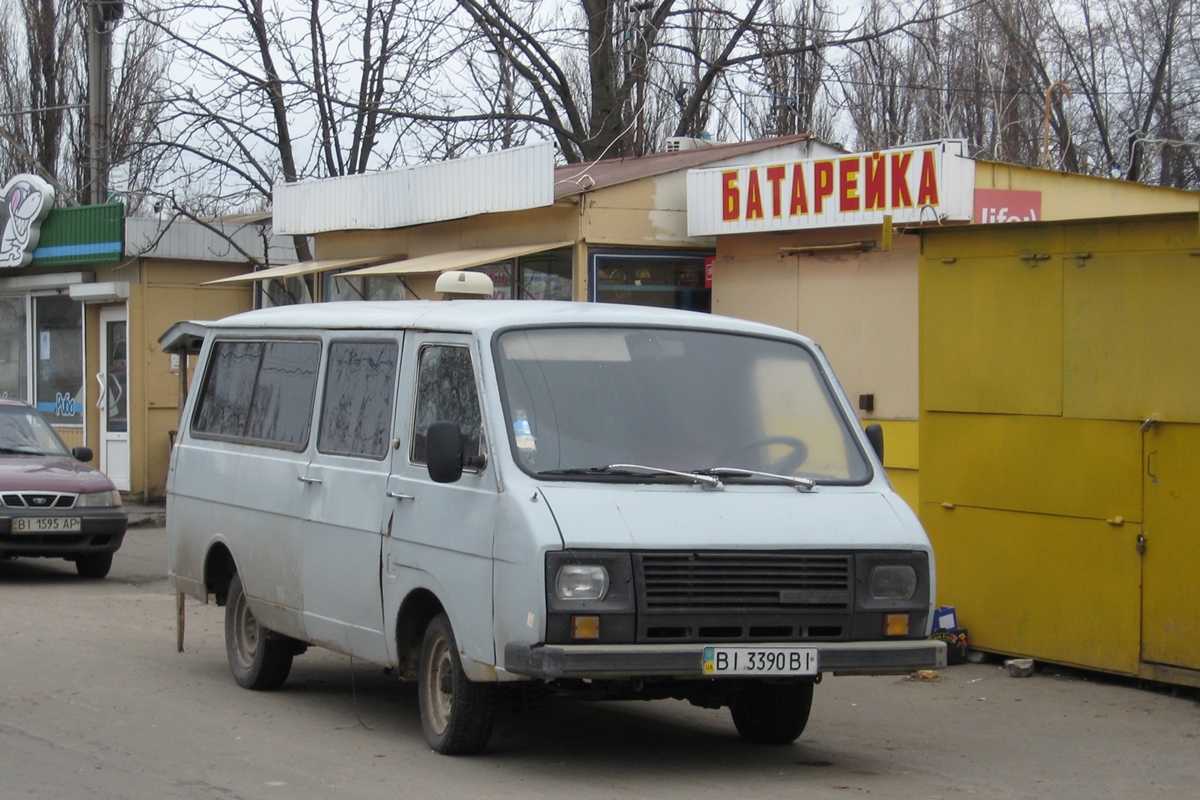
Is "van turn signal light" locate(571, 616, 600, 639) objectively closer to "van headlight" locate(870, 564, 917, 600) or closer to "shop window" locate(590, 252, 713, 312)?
"van headlight" locate(870, 564, 917, 600)

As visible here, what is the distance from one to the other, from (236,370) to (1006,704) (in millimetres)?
4790

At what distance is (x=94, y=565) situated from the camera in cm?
1462

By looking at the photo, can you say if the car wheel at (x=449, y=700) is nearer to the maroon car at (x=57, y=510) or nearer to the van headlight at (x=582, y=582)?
the van headlight at (x=582, y=582)

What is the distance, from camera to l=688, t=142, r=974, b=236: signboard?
11953 mm

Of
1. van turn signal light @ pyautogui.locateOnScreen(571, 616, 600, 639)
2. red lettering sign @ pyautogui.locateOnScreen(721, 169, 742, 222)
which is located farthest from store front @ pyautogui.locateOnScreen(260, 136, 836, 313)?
van turn signal light @ pyautogui.locateOnScreen(571, 616, 600, 639)

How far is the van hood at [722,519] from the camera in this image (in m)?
6.41

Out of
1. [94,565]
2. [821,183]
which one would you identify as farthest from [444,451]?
[94,565]

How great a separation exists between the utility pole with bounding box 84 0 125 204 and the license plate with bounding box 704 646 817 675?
16496 millimetres

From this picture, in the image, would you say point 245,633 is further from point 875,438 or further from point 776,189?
point 776,189

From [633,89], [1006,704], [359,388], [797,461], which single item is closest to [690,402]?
[797,461]

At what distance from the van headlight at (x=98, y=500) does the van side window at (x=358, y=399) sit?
265 inches

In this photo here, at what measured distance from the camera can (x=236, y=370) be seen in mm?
9469

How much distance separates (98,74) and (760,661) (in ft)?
55.6

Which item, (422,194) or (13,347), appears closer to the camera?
(422,194)
